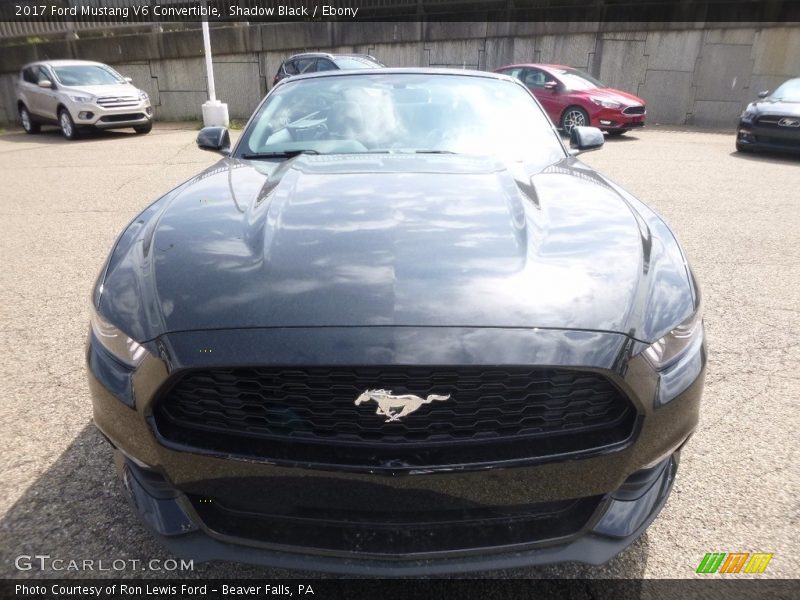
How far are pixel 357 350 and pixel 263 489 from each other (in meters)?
0.43

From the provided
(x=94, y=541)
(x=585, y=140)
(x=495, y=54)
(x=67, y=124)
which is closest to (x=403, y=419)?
(x=94, y=541)

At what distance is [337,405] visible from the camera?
1.45 m

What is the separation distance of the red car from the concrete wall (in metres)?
5.46

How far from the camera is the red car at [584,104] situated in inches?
472

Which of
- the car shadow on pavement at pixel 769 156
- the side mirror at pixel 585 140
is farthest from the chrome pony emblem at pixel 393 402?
the car shadow on pavement at pixel 769 156

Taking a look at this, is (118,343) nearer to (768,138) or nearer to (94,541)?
(94,541)

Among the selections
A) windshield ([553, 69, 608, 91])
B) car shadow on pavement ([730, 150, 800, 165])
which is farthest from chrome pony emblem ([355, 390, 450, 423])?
windshield ([553, 69, 608, 91])

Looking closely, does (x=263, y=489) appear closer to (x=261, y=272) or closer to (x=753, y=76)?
(x=261, y=272)

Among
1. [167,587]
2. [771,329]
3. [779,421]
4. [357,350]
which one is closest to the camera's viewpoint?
[357,350]

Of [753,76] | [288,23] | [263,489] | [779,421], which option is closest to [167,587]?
[263,489]

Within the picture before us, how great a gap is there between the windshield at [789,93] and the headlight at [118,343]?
11316 mm

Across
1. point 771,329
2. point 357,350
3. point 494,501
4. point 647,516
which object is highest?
point 357,350

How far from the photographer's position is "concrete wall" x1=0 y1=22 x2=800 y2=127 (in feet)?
54.2

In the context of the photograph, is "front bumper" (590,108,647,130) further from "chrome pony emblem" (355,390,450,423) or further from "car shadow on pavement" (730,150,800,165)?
"chrome pony emblem" (355,390,450,423)
